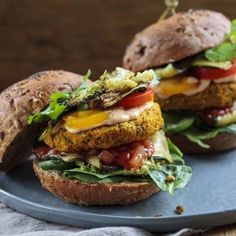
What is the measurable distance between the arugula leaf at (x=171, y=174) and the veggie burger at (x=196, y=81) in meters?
0.65

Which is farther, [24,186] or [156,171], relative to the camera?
[24,186]

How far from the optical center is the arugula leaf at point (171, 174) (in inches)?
147

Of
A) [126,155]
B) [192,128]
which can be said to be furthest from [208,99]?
[126,155]

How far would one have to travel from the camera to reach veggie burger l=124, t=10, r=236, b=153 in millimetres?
4605

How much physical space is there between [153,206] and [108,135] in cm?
46

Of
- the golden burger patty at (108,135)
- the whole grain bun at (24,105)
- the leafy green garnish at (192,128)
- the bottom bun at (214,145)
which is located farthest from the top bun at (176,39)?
the golden burger patty at (108,135)

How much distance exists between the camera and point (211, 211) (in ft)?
Answer: 11.8

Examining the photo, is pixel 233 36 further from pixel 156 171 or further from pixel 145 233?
pixel 145 233

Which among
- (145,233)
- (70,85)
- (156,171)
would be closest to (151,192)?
(156,171)

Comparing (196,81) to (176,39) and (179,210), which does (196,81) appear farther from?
(179,210)

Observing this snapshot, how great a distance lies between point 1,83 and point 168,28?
2.69 meters

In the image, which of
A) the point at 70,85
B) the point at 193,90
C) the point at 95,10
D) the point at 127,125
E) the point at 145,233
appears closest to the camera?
the point at 145,233

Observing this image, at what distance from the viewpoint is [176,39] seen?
466 cm

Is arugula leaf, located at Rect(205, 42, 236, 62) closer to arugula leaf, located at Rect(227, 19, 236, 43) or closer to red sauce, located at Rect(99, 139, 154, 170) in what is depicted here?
arugula leaf, located at Rect(227, 19, 236, 43)
